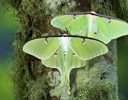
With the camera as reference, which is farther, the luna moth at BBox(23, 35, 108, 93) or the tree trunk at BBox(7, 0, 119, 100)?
the tree trunk at BBox(7, 0, 119, 100)

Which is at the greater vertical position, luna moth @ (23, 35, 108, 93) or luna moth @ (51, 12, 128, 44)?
luna moth @ (51, 12, 128, 44)

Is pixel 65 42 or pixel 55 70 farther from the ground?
pixel 65 42

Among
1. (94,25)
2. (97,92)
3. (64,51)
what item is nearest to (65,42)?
(64,51)

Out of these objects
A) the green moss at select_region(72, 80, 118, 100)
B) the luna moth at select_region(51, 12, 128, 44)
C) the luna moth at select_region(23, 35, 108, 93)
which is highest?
the luna moth at select_region(51, 12, 128, 44)

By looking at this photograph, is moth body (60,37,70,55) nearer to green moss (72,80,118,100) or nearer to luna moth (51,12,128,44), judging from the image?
luna moth (51,12,128,44)

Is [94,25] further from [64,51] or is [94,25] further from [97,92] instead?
[97,92]

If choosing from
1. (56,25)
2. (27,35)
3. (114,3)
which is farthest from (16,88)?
(114,3)

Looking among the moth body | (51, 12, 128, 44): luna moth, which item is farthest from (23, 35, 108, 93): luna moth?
(51, 12, 128, 44): luna moth
